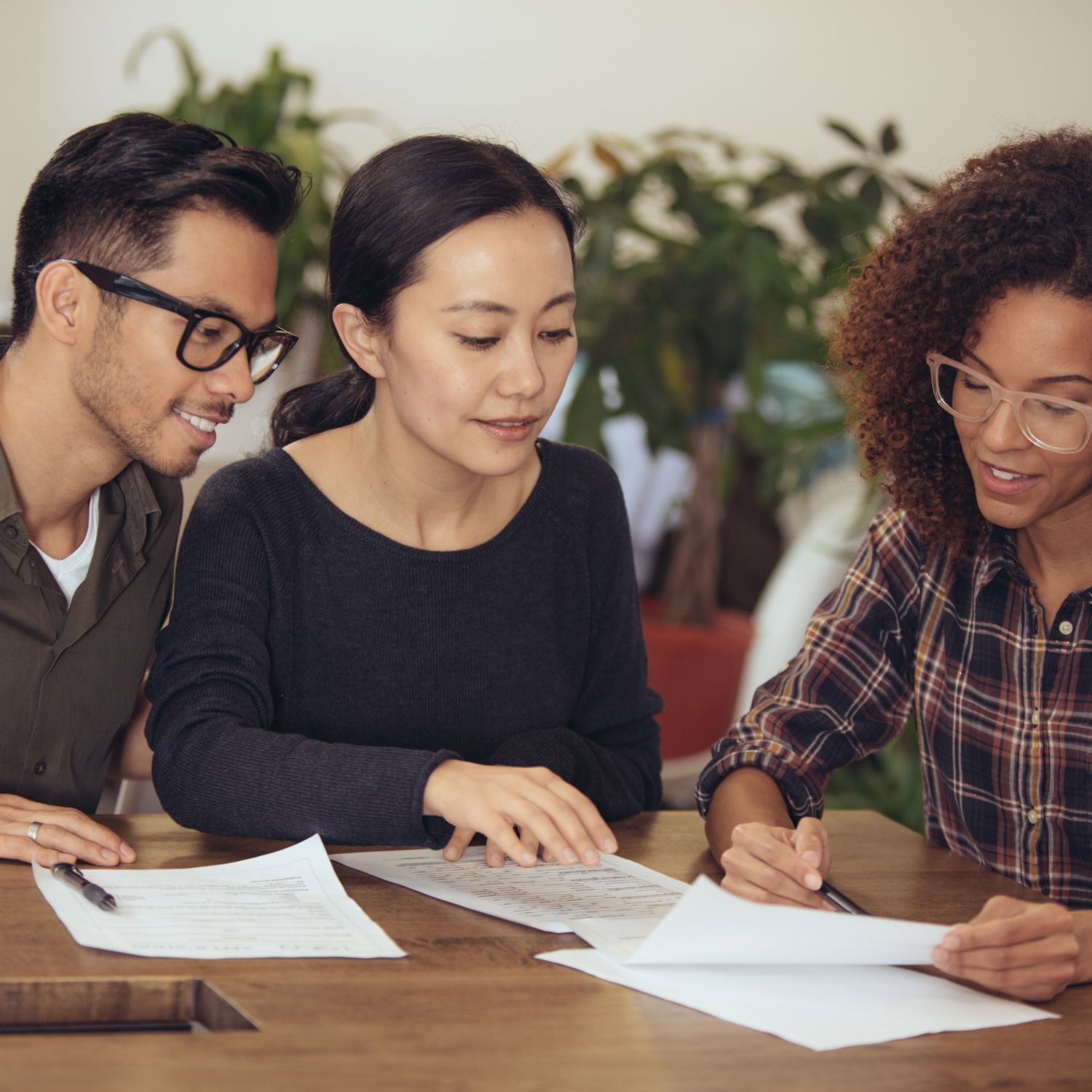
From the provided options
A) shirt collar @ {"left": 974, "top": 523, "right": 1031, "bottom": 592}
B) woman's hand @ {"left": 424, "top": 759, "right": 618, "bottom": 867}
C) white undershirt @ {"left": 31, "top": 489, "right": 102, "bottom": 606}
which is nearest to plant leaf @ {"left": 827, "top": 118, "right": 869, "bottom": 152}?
shirt collar @ {"left": 974, "top": 523, "right": 1031, "bottom": 592}

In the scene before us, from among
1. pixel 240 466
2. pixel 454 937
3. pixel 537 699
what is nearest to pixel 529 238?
pixel 240 466

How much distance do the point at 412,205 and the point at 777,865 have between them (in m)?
0.76

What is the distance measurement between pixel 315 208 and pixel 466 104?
1.05 meters

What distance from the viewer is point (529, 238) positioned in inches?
54.2

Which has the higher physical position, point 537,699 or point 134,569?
point 134,569

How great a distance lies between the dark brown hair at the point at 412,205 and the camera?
54.3 inches

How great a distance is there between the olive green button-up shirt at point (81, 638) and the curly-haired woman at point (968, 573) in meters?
0.64

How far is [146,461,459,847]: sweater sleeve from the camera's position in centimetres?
119

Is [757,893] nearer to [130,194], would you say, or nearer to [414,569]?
[414,569]

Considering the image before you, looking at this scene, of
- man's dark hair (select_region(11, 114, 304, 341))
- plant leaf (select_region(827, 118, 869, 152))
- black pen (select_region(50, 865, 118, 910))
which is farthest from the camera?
plant leaf (select_region(827, 118, 869, 152))

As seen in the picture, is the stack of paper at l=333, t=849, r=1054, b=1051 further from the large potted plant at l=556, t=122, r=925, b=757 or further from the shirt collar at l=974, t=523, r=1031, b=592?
the large potted plant at l=556, t=122, r=925, b=757

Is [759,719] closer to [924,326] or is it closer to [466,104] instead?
[924,326]

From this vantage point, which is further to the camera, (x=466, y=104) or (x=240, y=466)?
(x=466, y=104)

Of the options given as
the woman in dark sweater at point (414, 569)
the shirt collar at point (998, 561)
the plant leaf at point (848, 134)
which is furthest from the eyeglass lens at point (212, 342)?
the plant leaf at point (848, 134)
